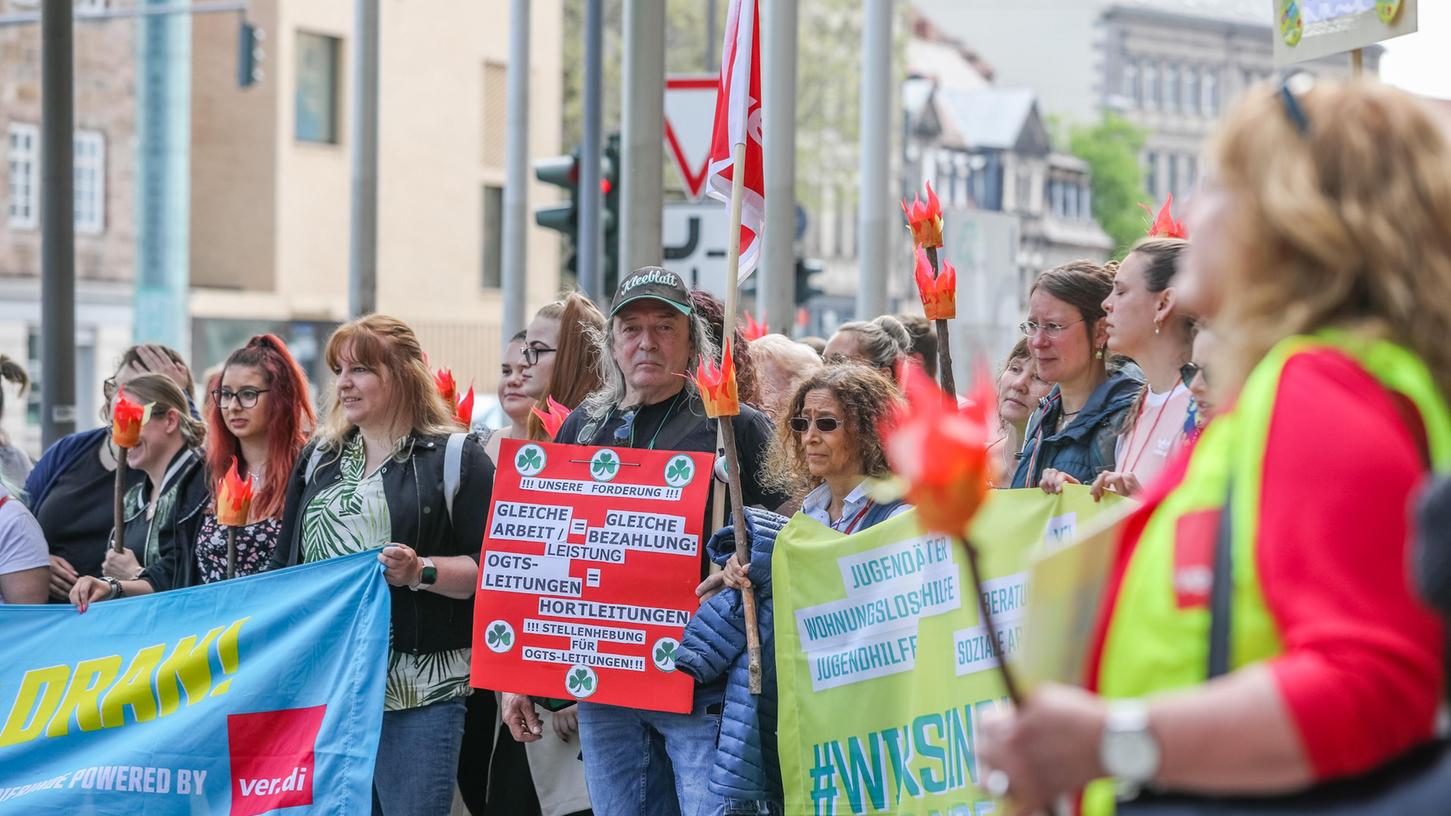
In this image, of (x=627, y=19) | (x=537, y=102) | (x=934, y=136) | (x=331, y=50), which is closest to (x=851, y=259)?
(x=934, y=136)

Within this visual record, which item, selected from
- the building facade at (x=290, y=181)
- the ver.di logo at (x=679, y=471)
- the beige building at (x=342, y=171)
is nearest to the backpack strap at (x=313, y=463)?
the ver.di logo at (x=679, y=471)

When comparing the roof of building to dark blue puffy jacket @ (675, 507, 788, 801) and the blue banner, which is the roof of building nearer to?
the blue banner

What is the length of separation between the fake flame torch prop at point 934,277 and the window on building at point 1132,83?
103m

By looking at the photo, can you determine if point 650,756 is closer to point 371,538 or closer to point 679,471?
point 679,471

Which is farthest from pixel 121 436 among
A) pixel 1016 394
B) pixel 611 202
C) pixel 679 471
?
pixel 611 202

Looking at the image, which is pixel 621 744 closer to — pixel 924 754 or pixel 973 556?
pixel 924 754

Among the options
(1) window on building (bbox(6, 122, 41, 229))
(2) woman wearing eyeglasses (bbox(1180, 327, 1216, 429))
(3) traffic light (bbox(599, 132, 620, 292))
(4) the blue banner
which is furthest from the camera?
(1) window on building (bbox(6, 122, 41, 229))

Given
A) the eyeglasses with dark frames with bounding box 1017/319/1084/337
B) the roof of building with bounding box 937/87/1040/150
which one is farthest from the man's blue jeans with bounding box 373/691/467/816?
the roof of building with bounding box 937/87/1040/150

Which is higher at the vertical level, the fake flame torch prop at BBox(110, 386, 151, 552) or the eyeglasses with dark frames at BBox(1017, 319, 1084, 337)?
the eyeglasses with dark frames at BBox(1017, 319, 1084, 337)

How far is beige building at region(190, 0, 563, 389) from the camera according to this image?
Answer: 35.2 m

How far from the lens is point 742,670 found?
496cm

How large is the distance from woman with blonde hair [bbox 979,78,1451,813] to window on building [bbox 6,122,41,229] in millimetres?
32228

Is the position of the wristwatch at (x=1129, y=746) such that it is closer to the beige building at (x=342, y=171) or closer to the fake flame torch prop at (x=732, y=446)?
the fake flame torch prop at (x=732, y=446)

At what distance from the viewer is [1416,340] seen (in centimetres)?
206
